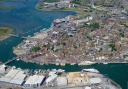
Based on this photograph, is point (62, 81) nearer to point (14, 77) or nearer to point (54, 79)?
A: point (54, 79)

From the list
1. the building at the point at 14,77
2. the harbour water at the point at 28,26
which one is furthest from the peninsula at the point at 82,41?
the building at the point at 14,77

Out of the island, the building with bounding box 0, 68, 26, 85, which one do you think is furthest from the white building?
the island

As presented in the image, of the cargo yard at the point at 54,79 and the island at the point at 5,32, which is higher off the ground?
the island at the point at 5,32

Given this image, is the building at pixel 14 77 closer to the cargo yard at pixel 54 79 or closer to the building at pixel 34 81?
the cargo yard at pixel 54 79

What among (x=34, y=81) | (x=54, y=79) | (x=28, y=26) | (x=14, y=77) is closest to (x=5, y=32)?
(x=28, y=26)

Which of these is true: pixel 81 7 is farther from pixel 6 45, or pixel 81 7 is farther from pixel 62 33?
pixel 6 45

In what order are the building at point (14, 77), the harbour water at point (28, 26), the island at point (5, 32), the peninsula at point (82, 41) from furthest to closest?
the island at point (5, 32) < the peninsula at point (82, 41) < the harbour water at point (28, 26) < the building at point (14, 77)
